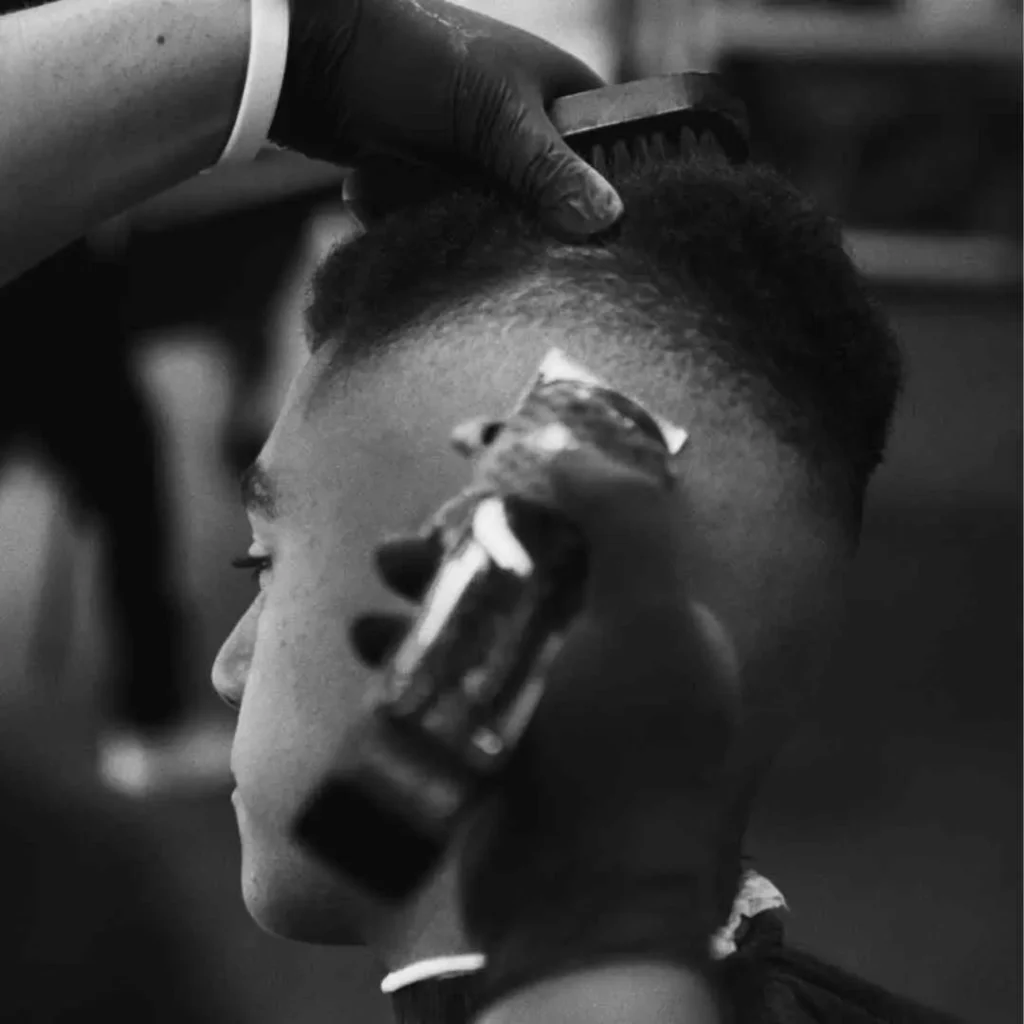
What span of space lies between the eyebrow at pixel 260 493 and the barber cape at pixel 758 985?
0.34m

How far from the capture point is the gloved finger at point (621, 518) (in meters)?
0.70

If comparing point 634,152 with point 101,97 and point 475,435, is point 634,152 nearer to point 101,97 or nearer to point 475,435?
point 475,435

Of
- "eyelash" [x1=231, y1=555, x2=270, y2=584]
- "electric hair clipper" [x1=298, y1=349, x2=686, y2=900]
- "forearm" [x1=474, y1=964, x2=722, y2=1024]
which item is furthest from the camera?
"eyelash" [x1=231, y1=555, x2=270, y2=584]

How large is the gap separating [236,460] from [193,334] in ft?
0.46

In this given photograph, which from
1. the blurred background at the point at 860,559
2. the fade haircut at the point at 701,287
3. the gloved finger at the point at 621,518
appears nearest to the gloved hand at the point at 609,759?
the gloved finger at the point at 621,518

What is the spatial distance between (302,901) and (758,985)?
15.2 inches

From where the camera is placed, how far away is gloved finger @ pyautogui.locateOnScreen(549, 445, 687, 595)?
2.31ft

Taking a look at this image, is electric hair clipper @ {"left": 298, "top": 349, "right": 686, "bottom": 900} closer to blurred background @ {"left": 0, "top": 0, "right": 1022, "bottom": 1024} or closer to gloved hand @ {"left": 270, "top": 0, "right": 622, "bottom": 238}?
gloved hand @ {"left": 270, "top": 0, "right": 622, "bottom": 238}

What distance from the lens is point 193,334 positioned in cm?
124

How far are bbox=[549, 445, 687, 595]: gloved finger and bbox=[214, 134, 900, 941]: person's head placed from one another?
0.03 m

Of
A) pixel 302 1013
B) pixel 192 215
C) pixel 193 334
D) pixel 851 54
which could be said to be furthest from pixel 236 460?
pixel 851 54

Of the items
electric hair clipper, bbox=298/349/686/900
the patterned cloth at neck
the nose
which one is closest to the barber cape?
the patterned cloth at neck

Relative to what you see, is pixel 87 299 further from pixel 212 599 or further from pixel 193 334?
pixel 212 599

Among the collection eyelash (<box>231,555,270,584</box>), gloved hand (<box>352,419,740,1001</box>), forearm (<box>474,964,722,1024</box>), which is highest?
eyelash (<box>231,555,270,584</box>)
